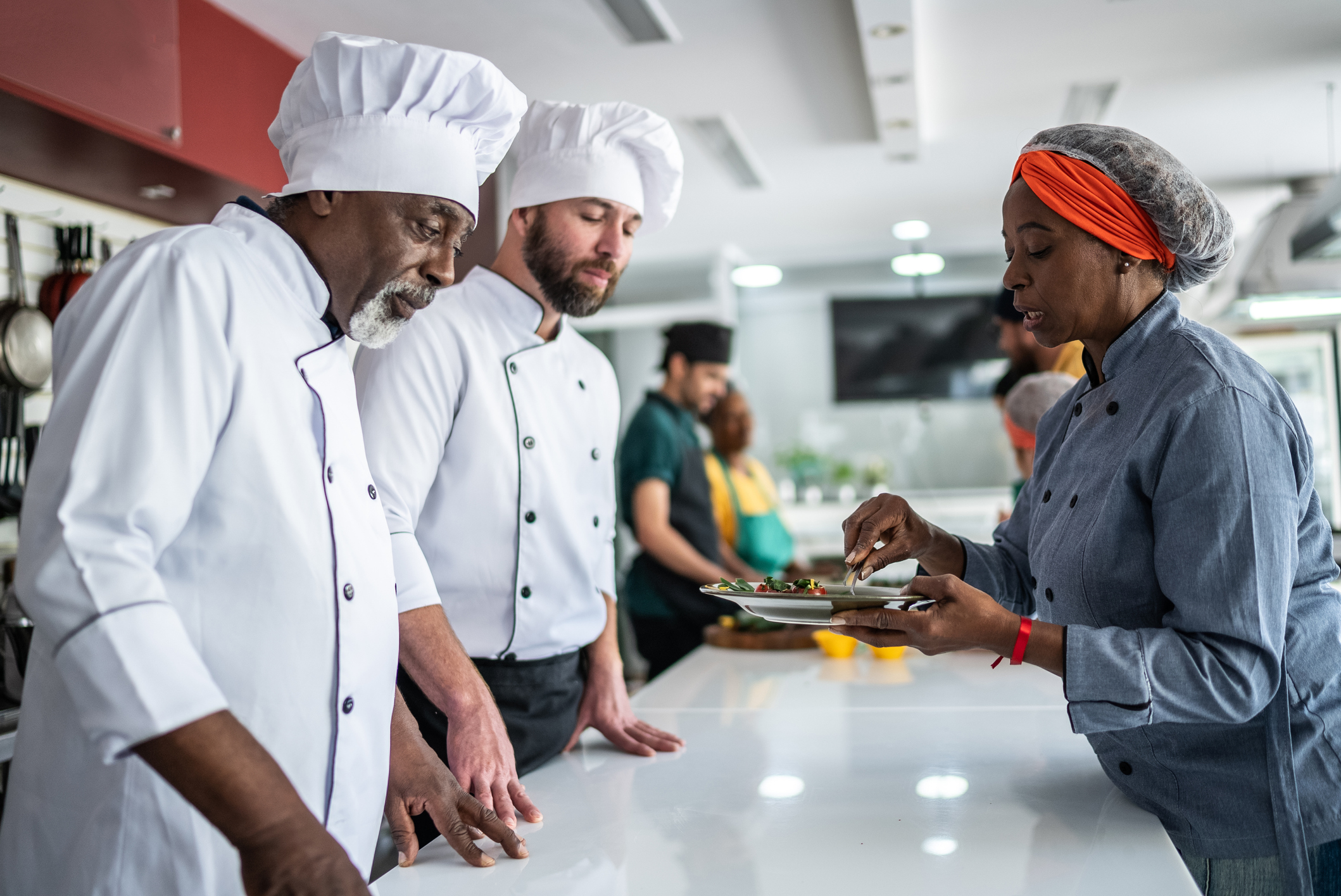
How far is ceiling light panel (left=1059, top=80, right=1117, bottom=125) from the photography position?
441cm

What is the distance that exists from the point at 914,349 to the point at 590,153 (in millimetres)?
6261

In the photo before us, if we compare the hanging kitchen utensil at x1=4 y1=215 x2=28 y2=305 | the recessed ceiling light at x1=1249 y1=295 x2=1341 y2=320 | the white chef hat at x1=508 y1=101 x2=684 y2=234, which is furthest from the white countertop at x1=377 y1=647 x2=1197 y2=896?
the recessed ceiling light at x1=1249 y1=295 x2=1341 y2=320

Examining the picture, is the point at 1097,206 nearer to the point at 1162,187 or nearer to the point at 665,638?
the point at 1162,187

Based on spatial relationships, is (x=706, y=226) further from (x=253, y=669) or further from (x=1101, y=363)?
(x=253, y=669)

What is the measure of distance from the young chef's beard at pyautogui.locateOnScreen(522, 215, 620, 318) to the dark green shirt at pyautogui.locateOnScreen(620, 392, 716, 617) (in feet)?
5.21

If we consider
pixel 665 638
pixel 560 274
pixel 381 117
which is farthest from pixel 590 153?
pixel 665 638

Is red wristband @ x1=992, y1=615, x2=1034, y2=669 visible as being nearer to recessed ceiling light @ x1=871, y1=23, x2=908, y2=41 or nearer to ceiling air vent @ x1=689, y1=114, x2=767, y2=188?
recessed ceiling light @ x1=871, y1=23, x2=908, y2=41

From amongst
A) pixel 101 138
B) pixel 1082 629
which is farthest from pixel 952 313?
pixel 1082 629

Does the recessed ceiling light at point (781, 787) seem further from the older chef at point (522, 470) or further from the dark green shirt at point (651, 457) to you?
the dark green shirt at point (651, 457)

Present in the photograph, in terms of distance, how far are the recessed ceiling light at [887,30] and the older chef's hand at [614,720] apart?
2.57 meters

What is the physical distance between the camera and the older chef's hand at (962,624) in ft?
3.65

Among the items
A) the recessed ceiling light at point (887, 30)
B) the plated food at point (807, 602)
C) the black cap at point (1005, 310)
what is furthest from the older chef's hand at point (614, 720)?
the recessed ceiling light at point (887, 30)

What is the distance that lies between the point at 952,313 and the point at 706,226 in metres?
2.11

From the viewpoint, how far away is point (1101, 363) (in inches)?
50.8
